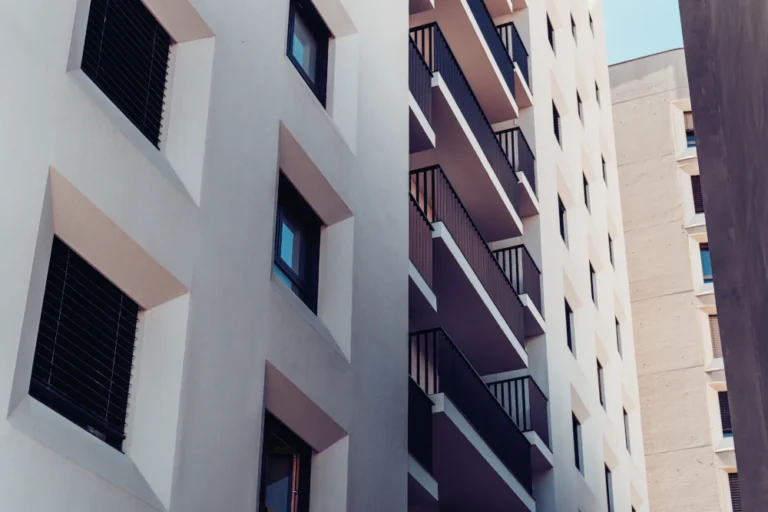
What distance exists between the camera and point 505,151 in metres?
25.8

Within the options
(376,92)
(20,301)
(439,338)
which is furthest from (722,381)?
(20,301)

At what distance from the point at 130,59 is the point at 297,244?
3647 mm

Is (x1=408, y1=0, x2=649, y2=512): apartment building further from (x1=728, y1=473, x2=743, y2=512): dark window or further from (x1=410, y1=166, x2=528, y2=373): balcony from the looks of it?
(x1=728, y1=473, x2=743, y2=512): dark window

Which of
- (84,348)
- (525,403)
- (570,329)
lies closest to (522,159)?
(570,329)

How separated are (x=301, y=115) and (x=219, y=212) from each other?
2.69 m

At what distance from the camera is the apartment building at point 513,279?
1927cm

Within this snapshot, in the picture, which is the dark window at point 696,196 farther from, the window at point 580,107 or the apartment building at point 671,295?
the window at point 580,107

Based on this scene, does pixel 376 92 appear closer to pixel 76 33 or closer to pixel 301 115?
pixel 301 115

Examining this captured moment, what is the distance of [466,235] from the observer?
21.2 meters

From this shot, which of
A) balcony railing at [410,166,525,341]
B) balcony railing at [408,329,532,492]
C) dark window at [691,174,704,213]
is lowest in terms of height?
balcony railing at [408,329,532,492]

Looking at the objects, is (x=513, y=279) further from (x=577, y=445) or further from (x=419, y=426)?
(x=419, y=426)

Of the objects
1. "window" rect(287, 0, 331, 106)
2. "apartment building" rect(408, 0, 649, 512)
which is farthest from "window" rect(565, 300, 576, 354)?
"window" rect(287, 0, 331, 106)

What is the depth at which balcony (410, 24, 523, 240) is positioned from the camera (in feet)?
69.4

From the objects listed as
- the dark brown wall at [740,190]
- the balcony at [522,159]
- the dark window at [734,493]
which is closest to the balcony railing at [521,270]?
the balcony at [522,159]
